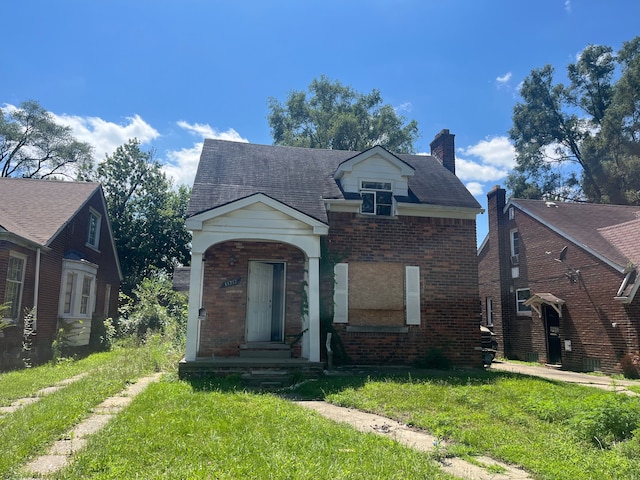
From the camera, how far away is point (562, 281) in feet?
52.7

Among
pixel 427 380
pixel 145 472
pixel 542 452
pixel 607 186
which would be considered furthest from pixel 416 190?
pixel 607 186

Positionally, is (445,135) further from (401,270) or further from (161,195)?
(161,195)

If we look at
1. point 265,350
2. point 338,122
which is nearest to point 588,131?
point 338,122

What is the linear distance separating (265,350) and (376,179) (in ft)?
17.2

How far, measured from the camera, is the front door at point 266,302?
36.0ft

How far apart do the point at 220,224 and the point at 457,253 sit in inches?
238

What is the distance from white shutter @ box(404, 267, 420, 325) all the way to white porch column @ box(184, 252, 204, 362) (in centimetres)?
499

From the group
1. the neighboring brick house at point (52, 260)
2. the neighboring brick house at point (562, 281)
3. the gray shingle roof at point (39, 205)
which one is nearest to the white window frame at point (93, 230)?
the neighboring brick house at point (52, 260)

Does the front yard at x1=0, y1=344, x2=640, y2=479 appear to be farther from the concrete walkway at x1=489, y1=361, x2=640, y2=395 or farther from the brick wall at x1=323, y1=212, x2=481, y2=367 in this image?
the brick wall at x1=323, y1=212, x2=481, y2=367

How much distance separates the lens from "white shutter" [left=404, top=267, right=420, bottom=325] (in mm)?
11133

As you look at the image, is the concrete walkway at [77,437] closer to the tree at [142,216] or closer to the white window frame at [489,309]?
the white window frame at [489,309]

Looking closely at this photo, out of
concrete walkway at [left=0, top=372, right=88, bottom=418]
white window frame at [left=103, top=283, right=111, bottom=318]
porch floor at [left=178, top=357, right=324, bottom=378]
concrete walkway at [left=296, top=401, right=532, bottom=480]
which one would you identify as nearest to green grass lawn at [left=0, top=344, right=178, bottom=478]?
concrete walkway at [left=0, top=372, right=88, bottom=418]

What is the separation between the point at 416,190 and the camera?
12.4m

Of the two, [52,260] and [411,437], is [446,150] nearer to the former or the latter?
[411,437]
